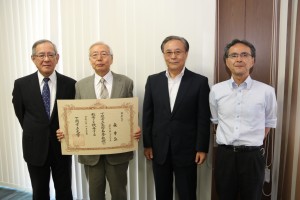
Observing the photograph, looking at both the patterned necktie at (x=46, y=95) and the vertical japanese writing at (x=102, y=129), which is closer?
the vertical japanese writing at (x=102, y=129)

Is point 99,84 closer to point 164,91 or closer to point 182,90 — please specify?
point 164,91

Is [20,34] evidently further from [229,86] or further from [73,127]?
[229,86]

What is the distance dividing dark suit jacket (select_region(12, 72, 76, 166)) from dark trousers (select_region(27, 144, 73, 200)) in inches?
2.5

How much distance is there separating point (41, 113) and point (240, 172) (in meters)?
1.47

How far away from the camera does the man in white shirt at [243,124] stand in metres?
1.60

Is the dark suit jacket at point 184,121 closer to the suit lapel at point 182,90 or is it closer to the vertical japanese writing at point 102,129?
the suit lapel at point 182,90

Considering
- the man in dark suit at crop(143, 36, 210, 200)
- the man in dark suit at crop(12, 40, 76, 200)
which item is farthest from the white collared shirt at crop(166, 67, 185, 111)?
the man in dark suit at crop(12, 40, 76, 200)

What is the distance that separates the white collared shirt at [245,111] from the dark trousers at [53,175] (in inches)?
48.7

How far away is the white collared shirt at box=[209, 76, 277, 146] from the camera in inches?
63.2

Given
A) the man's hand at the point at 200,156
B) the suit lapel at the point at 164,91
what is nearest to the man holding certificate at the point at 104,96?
the suit lapel at the point at 164,91

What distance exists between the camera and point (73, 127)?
179 cm

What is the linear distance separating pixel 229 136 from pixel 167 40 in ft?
2.58

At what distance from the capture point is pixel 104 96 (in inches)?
72.8

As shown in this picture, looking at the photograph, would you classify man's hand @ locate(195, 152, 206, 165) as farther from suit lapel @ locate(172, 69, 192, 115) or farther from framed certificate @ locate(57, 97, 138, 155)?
framed certificate @ locate(57, 97, 138, 155)
